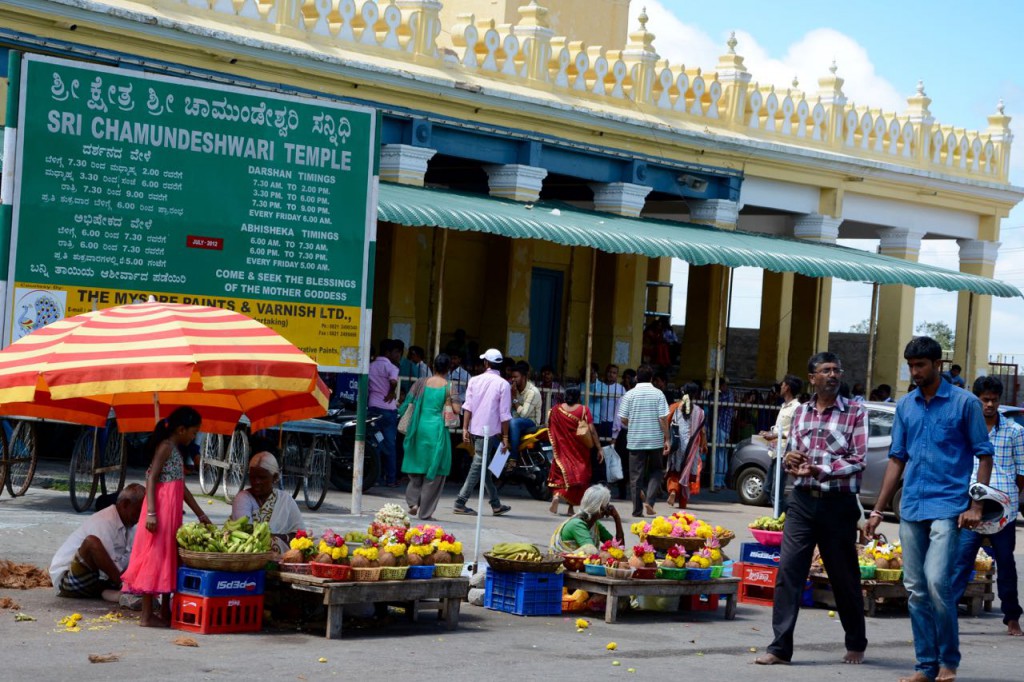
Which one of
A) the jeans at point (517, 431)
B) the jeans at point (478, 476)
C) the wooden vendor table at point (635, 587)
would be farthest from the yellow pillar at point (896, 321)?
the wooden vendor table at point (635, 587)

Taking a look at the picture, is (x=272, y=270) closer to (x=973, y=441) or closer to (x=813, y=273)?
(x=973, y=441)

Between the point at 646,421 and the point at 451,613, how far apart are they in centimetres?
875

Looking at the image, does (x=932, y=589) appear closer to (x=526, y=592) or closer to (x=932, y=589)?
(x=932, y=589)

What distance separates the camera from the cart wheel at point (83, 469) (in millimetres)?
14117

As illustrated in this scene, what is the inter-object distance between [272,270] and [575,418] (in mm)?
3948

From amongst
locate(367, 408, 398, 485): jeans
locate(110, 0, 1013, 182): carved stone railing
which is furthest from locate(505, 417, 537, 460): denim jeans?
locate(110, 0, 1013, 182): carved stone railing

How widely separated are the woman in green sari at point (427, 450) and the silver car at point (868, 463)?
5807 mm

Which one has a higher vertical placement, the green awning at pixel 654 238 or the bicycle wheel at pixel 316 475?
the green awning at pixel 654 238

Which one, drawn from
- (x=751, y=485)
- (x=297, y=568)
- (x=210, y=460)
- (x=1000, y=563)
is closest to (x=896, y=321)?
(x=751, y=485)

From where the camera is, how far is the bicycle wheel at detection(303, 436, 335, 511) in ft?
52.5

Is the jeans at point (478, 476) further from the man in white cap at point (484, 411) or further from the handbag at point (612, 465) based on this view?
the handbag at point (612, 465)

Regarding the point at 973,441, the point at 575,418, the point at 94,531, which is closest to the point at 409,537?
the point at 94,531

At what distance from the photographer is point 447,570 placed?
10.1 metres

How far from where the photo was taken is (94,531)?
32.6 ft
